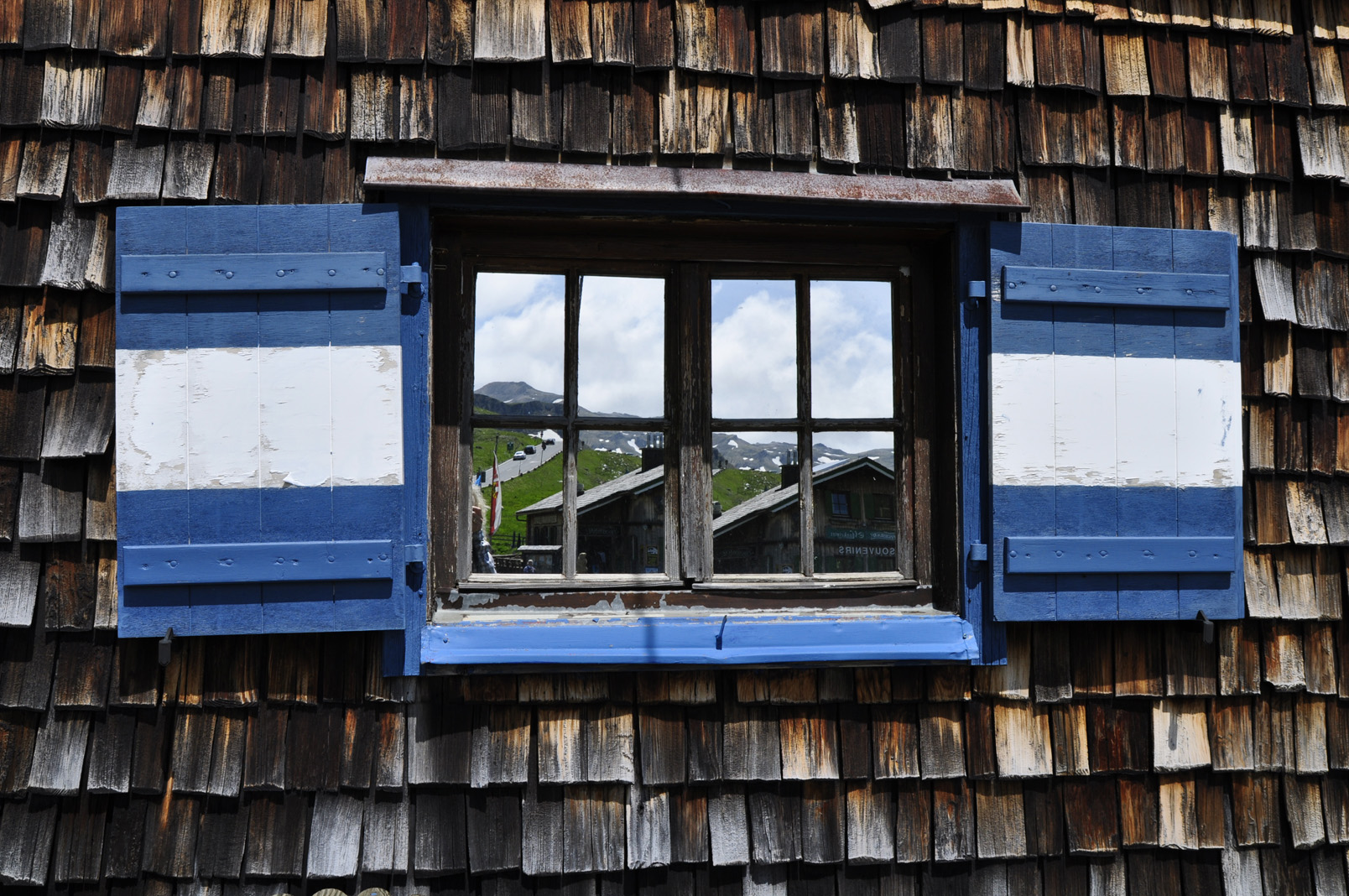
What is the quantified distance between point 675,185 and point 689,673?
1.29 metres

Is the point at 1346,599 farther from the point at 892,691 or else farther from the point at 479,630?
the point at 479,630

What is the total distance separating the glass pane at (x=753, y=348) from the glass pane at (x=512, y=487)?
19.7 inches

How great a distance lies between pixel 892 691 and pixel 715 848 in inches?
24.9

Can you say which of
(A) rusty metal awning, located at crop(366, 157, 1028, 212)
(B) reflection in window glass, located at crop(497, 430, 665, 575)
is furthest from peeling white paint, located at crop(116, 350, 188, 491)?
(B) reflection in window glass, located at crop(497, 430, 665, 575)

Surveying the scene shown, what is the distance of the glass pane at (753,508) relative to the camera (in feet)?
8.16

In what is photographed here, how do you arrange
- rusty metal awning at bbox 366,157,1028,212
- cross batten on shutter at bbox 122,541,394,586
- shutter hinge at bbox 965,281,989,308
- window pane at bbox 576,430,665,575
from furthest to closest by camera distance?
window pane at bbox 576,430,665,575 → shutter hinge at bbox 965,281,989,308 → rusty metal awning at bbox 366,157,1028,212 → cross batten on shutter at bbox 122,541,394,586

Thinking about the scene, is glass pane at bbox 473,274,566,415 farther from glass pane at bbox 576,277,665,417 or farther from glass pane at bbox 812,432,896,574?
glass pane at bbox 812,432,896,574

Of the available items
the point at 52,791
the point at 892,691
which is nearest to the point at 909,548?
the point at 892,691

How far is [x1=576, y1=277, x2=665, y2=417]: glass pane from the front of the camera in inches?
96.7

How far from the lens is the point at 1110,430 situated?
233 cm

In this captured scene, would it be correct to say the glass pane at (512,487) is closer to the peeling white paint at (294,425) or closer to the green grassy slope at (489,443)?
the green grassy slope at (489,443)

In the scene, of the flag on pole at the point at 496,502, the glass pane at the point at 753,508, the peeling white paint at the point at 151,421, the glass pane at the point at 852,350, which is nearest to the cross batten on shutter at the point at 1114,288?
the glass pane at the point at 852,350

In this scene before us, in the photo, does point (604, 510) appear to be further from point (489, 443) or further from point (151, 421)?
point (151, 421)

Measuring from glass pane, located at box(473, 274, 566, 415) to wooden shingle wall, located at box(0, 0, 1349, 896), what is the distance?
360 millimetres
